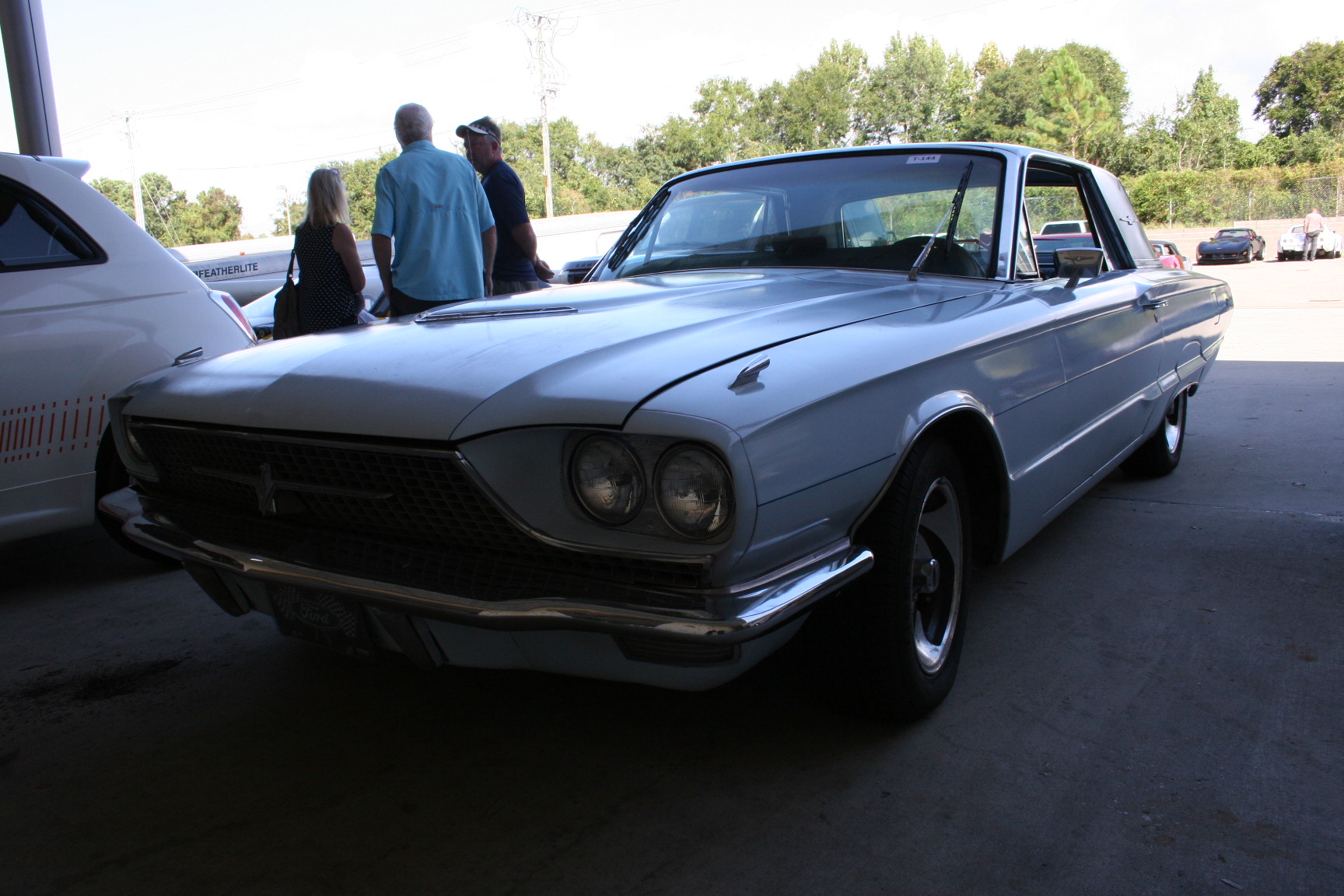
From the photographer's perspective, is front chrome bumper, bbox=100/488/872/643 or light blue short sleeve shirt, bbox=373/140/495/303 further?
light blue short sleeve shirt, bbox=373/140/495/303

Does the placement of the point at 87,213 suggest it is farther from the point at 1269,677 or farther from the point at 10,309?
the point at 1269,677

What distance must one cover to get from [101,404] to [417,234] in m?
1.51

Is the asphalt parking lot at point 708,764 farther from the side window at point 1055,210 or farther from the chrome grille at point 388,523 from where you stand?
the side window at point 1055,210

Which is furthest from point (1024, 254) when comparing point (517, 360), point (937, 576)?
point (517, 360)

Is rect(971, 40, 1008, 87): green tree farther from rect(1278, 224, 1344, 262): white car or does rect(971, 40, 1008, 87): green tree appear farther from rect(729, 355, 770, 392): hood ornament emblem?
rect(729, 355, 770, 392): hood ornament emblem

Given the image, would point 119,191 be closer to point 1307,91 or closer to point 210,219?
point 210,219

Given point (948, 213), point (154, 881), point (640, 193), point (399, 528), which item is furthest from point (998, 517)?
point (640, 193)

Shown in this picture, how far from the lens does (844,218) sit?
3.02 metres

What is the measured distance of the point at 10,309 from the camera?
3.32 meters

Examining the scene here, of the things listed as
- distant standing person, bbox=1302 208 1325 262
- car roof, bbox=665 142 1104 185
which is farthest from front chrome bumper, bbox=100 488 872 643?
distant standing person, bbox=1302 208 1325 262

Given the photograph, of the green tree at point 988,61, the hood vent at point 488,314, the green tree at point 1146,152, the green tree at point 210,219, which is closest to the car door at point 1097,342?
the hood vent at point 488,314

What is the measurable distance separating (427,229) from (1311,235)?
97.3 feet

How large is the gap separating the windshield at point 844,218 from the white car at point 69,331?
1805 millimetres

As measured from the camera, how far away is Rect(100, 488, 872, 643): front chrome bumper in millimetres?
1554
